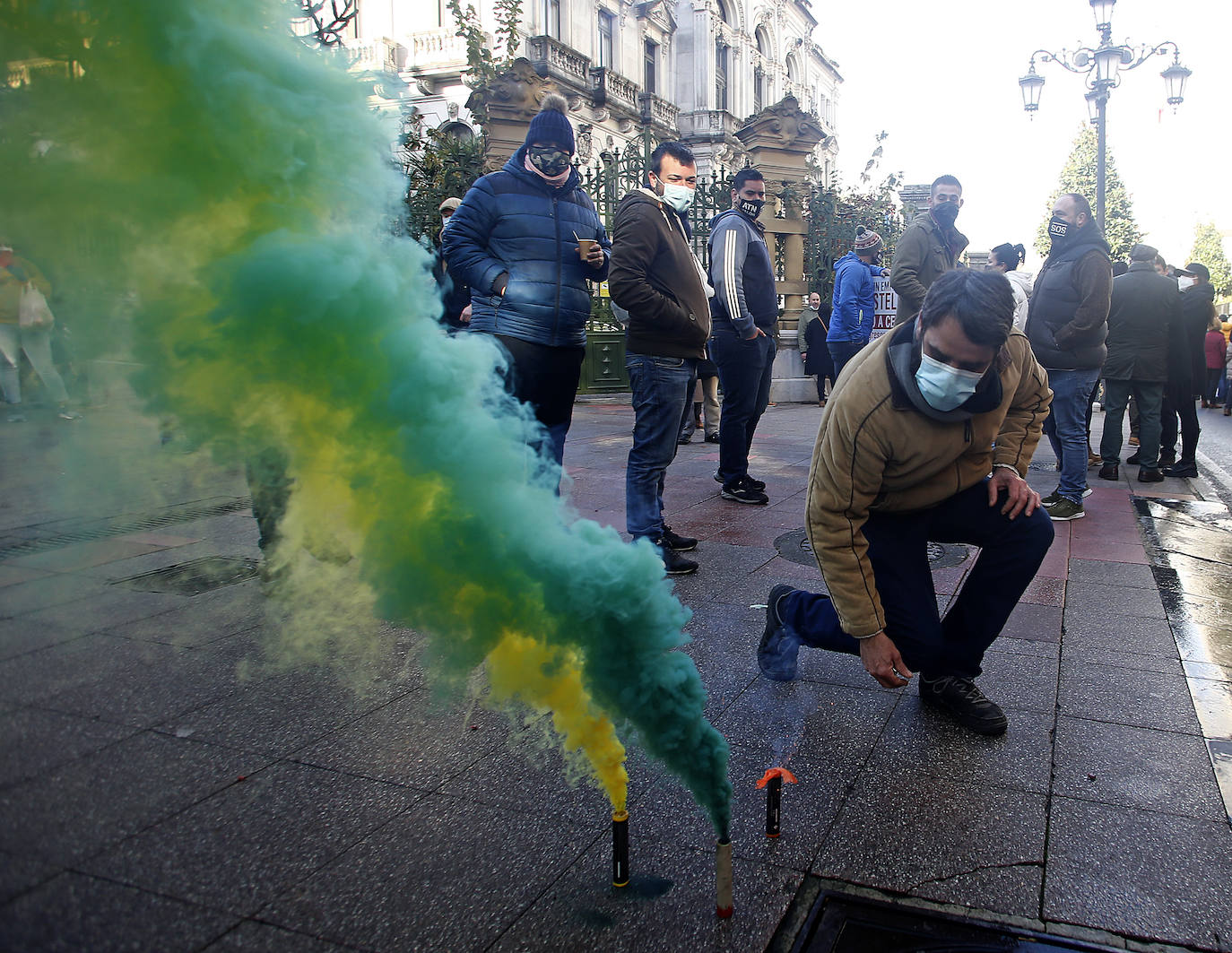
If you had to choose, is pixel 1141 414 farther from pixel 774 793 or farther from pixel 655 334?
pixel 774 793

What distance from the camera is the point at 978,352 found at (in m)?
2.46

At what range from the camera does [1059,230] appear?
20.3ft

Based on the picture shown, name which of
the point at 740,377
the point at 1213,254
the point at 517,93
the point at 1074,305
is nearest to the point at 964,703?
the point at 740,377

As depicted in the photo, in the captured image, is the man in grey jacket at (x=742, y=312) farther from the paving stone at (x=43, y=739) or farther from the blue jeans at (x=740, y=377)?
the paving stone at (x=43, y=739)

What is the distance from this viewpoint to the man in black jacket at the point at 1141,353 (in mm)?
7582

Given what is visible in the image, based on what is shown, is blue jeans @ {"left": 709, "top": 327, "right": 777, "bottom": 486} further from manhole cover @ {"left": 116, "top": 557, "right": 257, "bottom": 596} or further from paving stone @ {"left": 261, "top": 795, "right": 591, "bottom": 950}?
paving stone @ {"left": 261, "top": 795, "right": 591, "bottom": 950}

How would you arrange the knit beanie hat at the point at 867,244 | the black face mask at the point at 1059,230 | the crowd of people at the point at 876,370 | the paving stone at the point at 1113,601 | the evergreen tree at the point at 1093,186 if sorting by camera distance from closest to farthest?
1. the crowd of people at the point at 876,370
2. the paving stone at the point at 1113,601
3. the black face mask at the point at 1059,230
4. the knit beanie hat at the point at 867,244
5. the evergreen tree at the point at 1093,186

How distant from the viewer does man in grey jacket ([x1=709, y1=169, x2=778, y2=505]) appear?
5.79 meters

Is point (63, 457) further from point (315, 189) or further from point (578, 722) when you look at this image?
point (578, 722)

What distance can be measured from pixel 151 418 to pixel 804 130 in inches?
457

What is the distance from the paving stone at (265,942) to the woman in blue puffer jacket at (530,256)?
2549 millimetres

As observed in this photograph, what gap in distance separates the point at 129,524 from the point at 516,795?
13.0 ft

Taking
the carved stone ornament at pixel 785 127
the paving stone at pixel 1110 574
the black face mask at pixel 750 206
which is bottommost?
the paving stone at pixel 1110 574

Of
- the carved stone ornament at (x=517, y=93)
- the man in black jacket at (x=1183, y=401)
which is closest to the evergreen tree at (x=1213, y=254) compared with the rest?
the man in black jacket at (x=1183, y=401)
